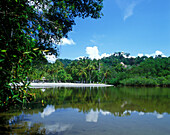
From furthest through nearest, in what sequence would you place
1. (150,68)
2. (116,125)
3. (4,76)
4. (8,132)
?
1. (150,68)
2. (116,125)
3. (8,132)
4. (4,76)

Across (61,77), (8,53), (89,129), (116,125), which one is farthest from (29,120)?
(61,77)

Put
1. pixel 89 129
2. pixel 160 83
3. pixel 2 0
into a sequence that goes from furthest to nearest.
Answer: pixel 160 83 < pixel 89 129 < pixel 2 0

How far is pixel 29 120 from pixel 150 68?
203 feet

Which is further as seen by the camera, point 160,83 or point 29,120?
point 160,83

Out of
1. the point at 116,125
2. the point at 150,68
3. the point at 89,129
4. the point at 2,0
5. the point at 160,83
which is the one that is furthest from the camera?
the point at 150,68

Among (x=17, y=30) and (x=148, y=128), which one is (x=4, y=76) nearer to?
(x=17, y=30)

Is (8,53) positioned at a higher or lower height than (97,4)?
lower

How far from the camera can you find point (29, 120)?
298 inches

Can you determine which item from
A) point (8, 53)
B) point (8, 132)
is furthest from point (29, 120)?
point (8, 53)

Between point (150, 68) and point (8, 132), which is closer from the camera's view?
point (8, 132)

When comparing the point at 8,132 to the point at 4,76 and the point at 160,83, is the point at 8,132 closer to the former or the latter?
the point at 4,76

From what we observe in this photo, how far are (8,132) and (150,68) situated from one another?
63556 mm

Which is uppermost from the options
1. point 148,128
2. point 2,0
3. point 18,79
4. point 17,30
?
point 2,0

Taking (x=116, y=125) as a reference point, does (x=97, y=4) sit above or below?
above
